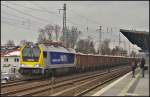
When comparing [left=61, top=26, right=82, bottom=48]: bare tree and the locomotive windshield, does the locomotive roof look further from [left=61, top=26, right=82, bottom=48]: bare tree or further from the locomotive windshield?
[left=61, top=26, right=82, bottom=48]: bare tree

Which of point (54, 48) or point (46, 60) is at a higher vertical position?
point (54, 48)

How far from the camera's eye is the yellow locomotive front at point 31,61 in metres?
30.2

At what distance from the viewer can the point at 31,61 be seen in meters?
30.6

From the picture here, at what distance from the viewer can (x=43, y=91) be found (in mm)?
20844

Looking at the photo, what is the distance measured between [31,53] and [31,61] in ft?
2.29

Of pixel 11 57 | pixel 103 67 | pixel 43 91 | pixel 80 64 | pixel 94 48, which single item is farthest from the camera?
pixel 94 48

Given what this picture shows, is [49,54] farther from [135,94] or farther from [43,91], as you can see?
[135,94]

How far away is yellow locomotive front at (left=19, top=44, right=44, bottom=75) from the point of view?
30.2 meters

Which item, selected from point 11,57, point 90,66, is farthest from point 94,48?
point 90,66

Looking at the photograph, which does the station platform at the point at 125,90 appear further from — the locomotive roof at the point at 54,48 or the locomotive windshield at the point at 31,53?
the locomotive roof at the point at 54,48

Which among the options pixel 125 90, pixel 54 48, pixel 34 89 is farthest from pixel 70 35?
pixel 125 90

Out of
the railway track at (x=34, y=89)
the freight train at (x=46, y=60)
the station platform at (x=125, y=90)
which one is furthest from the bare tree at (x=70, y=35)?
the station platform at (x=125, y=90)

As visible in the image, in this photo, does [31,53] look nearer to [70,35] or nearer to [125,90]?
[125,90]

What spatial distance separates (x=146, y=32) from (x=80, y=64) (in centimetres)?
2441
